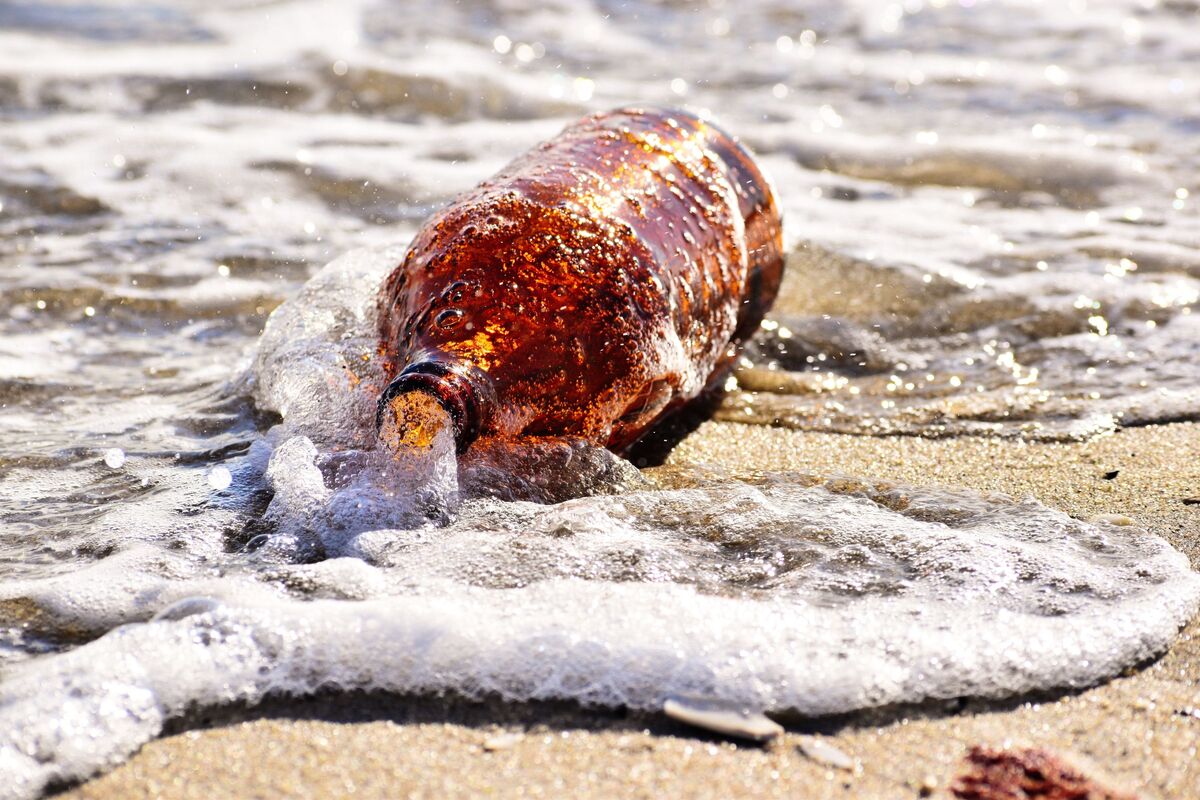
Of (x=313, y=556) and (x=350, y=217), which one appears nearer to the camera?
(x=313, y=556)

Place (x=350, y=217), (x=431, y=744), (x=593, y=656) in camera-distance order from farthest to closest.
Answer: (x=350, y=217) → (x=593, y=656) → (x=431, y=744)

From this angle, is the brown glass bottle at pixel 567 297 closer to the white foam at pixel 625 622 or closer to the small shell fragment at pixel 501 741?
the white foam at pixel 625 622

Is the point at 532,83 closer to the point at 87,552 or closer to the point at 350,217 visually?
the point at 350,217

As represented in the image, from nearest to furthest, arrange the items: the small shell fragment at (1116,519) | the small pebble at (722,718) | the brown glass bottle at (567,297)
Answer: the small pebble at (722,718) → the brown glass bottle at (567,297) → the small shell fragment at (1116,519)

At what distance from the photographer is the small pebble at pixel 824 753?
5.13 ft

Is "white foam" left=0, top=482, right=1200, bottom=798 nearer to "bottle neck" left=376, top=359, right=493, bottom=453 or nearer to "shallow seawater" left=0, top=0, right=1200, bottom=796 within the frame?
"shallow seawater" left=0, top=0, right=1200, bottom=796

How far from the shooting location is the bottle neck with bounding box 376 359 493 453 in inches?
76.0

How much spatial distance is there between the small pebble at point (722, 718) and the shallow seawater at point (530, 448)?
37 mm

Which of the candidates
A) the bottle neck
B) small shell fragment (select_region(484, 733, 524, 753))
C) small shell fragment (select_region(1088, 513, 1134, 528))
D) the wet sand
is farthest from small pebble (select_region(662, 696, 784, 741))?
A: small shell fragment (select_region(1088, 513, 1134, 528))

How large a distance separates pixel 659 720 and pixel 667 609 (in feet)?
0.70

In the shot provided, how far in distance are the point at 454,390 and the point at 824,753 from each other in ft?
2.62

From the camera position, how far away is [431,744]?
5.21 ft

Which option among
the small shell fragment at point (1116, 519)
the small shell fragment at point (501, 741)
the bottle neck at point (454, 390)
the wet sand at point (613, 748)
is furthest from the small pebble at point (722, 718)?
the small shell fragment at point (1116, 519)

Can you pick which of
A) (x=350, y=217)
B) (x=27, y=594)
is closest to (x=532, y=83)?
(x=350, y=217)
